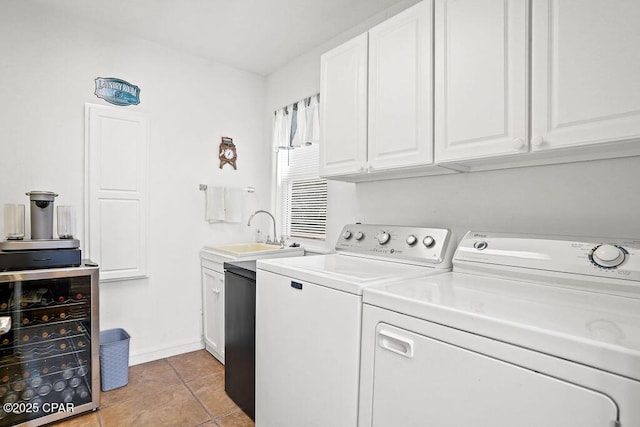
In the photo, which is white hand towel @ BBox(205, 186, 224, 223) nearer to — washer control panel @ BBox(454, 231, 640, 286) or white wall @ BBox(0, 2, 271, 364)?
white wall @ BBox(0, 2, 271, 364)

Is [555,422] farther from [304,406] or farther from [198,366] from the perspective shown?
[198,366]

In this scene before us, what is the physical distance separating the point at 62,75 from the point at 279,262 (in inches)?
87.0

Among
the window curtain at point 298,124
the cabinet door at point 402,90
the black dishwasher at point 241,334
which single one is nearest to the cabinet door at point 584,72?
the cabinet door at point 402,90

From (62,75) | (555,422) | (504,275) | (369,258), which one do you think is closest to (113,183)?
(62,75)

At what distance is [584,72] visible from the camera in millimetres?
1140

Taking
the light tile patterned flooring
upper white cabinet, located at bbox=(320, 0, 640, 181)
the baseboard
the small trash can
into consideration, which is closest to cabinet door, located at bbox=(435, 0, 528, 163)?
upper white cabinet, located at bbox=(320, 0, 640, 181)

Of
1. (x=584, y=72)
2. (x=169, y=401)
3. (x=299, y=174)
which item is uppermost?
(x=584, y=72)

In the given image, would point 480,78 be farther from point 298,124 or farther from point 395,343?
point 298,124

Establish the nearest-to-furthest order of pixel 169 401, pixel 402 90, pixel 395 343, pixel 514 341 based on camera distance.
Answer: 1. pixel 514 341
2. pixel 395 343
3. pixel 402 90
4. pixel 169 401

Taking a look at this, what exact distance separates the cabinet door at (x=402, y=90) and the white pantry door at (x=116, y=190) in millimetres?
1933

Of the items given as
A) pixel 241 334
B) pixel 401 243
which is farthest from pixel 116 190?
pixel 401 243

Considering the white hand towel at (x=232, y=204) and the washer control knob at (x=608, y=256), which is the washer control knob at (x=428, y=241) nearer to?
the washer control knob at (x=608, y=256)

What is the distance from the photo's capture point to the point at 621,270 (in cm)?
114

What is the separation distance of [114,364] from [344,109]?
7.87 ft
